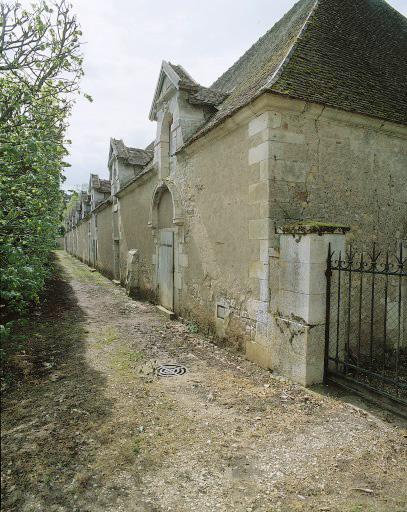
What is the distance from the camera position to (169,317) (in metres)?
8.42

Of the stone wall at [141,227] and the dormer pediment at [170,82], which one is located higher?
the dormer pediment at [170,82]

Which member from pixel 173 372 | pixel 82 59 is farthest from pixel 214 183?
pixel 173 372

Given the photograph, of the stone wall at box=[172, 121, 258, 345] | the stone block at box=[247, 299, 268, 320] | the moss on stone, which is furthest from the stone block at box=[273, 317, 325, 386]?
the moss on stone

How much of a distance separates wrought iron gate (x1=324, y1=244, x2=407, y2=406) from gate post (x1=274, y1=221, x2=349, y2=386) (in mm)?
123

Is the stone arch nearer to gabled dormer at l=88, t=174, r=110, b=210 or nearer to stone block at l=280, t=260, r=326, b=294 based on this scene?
stone block at l=280, t=260, r=326, b=294

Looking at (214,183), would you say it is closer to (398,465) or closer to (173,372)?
(173,372)

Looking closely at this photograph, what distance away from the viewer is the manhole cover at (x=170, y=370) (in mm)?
4919

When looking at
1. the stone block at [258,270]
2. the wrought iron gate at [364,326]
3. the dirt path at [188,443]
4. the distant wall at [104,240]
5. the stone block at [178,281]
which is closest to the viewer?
the dirt path at [188,443]

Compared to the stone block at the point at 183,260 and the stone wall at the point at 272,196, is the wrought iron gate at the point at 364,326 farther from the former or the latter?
the stone block at the point at 183,260

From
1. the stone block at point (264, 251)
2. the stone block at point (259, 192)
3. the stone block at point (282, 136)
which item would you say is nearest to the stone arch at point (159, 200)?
the stone block at point (259, 192)

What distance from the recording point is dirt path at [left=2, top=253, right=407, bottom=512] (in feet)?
8.23

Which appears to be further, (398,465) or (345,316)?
(345,316)

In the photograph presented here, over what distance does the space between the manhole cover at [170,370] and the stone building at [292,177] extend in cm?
114

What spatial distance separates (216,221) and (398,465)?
4.55 meters
